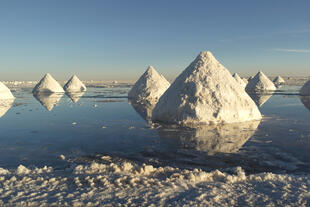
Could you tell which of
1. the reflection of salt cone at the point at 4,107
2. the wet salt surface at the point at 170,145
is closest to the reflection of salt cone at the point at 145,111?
the wet salt surface at the point at 170,145

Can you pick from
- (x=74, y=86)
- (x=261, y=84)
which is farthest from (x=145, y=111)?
(x=74, y=86)

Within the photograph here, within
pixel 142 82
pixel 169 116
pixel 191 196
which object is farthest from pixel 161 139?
pixel 142 82

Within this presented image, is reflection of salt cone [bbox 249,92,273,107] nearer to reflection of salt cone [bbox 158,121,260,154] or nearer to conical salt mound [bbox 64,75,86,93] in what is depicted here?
reflection of salt cone [bbox 158,121,260,154]

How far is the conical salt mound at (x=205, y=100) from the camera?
1200cm

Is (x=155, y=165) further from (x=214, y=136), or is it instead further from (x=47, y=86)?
(x=47, y=86)

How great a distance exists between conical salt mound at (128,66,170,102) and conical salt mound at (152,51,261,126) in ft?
45.7

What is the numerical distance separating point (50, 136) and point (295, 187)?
9230 millimetres

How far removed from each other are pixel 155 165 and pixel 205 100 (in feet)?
22.2

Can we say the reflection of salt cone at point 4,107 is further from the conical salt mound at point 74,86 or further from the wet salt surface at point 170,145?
the conical salt mound at point 74,86

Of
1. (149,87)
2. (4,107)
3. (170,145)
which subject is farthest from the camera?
(149,87)

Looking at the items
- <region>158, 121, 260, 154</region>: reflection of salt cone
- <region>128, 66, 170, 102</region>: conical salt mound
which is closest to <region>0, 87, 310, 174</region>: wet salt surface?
<region>158, 121, 260, 154</region>: reflection of salt cone

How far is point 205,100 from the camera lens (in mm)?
12195

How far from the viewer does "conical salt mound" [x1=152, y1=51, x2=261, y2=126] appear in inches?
Answer: 472

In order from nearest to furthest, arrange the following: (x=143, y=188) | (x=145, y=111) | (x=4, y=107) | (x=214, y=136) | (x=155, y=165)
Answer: (x=143, y=188)
(x=155, y=165)
(x=214, y=136)
(x=145, y=111)
(x=4, y=107)
